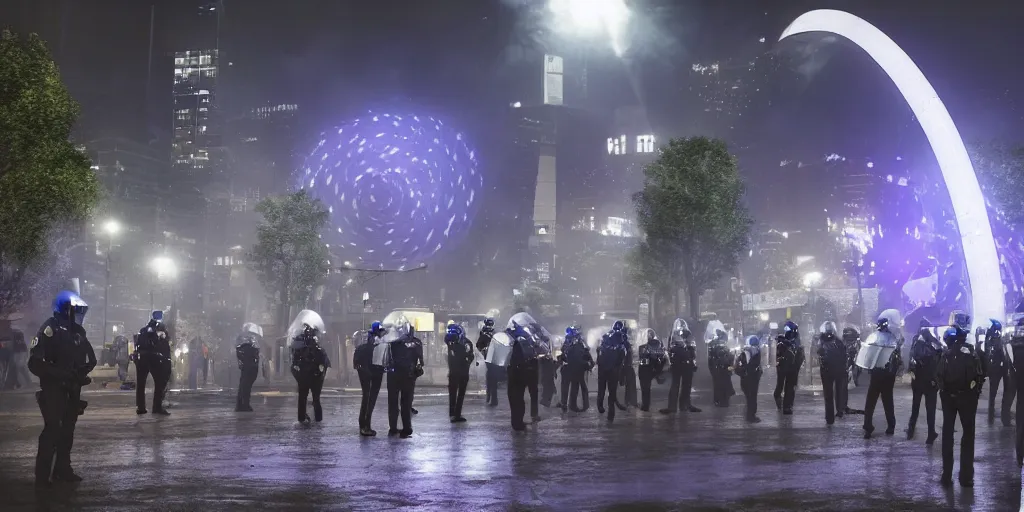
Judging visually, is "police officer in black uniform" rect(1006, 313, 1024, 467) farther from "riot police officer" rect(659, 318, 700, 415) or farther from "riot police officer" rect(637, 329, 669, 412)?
"riot police officer" rect(659, 318, 700, 415)

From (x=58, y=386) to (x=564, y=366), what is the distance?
1581cm

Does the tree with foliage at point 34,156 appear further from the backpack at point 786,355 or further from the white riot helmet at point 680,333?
the backpack at point 786,355

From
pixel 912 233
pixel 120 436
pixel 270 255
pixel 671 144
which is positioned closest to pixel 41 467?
pixel 120 436

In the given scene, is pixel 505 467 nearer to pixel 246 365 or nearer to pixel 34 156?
pixel 246 365

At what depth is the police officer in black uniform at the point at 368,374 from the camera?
18453 millimetres

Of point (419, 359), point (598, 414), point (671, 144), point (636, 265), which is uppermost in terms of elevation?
point (671, 144)

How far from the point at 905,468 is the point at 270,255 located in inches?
2525

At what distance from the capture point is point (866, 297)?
108500 mm

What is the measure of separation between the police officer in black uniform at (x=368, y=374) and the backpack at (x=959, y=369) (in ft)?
33.1

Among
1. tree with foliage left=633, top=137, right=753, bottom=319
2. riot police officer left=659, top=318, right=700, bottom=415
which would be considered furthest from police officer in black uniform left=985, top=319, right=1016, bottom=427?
tree with foliage left=633, top=137, right=753, bottom=319

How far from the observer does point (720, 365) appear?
92.8 feet

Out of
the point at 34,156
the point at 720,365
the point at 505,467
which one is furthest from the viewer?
the point at 34,156

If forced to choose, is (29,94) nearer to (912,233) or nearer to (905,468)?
(905,468)

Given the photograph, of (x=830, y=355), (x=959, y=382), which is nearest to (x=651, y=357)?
(x=830, y=355)
